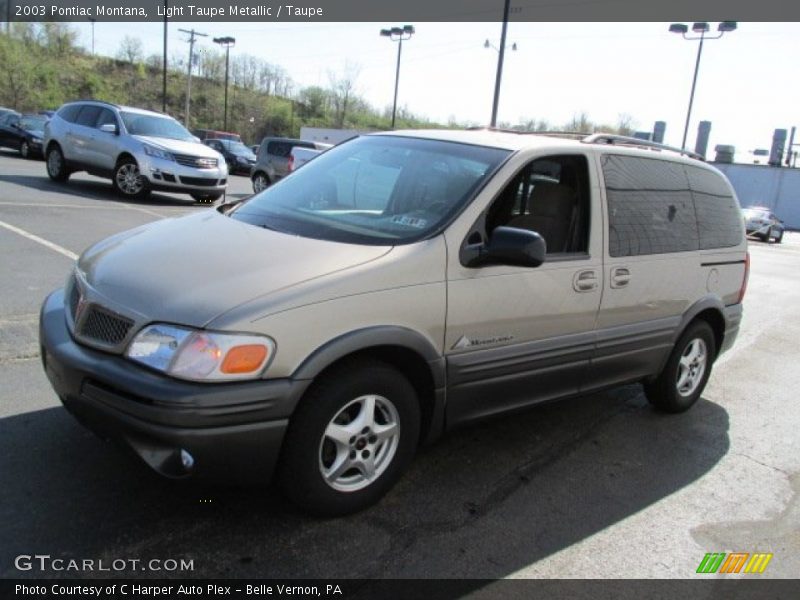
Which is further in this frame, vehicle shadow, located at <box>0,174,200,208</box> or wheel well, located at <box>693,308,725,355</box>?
vehicle shadow, located at <box>0,174,200,208</box>

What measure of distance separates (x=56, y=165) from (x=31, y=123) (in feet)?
33.5

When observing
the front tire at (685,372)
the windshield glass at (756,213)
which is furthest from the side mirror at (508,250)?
the windshield glass at (756,213)

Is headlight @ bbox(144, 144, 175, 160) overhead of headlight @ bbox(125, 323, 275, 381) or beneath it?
overhead

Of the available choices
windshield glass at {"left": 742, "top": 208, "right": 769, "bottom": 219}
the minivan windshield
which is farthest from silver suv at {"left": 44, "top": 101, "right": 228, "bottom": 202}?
windshield glass at {"left": 742, "top": 208, "right": 769, "bottom": 219}

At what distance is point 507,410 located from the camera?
3.64 m

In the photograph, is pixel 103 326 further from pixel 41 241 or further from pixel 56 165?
pixel 56 165

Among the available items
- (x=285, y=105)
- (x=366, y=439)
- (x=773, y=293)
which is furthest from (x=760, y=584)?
(x=285, y=105)

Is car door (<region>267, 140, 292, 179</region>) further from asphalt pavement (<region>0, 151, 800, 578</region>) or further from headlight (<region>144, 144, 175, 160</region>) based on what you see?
asphalt pavement (<region>0, 151, 800, 578</region>)

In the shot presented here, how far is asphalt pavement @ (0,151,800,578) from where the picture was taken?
9.07 feet

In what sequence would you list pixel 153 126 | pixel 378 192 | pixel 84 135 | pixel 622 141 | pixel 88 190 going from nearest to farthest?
pixel 378 192 → pixel 622 141 → pixel 84 135 → pixel 153 126 → pixel 88 190

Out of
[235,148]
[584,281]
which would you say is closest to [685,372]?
[584,281]

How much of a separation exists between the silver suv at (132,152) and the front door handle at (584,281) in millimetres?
10649

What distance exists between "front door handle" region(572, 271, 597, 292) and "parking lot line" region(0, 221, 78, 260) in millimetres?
5607

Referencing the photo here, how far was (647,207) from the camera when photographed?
434cm
